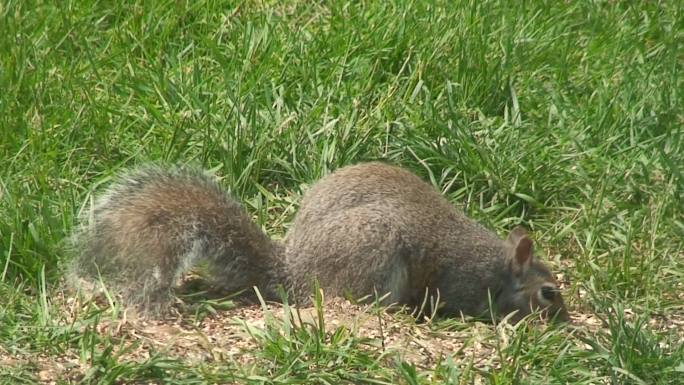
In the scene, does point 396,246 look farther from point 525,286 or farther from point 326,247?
point 525,286

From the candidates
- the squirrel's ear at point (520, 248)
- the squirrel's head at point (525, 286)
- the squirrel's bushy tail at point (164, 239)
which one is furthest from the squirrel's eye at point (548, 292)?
the squirrel's bushy tail at point (164, 239)

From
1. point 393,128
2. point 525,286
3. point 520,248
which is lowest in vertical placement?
point 525,286

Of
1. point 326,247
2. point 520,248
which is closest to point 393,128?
point 520,248

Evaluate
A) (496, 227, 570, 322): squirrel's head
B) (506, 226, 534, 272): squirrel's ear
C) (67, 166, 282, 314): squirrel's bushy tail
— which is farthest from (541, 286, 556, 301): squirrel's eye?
(67, 166, 282, 314): squirrel's bushy tail

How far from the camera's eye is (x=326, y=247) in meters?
5.63

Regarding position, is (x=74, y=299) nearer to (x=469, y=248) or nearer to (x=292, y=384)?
(x=292, y=384)

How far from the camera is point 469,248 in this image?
596 centimetres

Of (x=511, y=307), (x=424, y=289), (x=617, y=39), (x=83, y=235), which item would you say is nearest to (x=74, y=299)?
(x=83, y=235)

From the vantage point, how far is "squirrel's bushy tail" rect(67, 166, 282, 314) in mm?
5355

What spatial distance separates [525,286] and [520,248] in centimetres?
19

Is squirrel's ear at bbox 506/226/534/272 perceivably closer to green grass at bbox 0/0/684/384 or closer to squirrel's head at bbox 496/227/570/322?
squirrel's head at bbox 496/227/570/322

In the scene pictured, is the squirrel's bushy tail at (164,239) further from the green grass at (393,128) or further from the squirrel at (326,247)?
the green grass at (393,128)

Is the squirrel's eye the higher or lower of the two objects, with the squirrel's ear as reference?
lower

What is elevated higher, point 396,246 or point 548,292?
point 396,246
